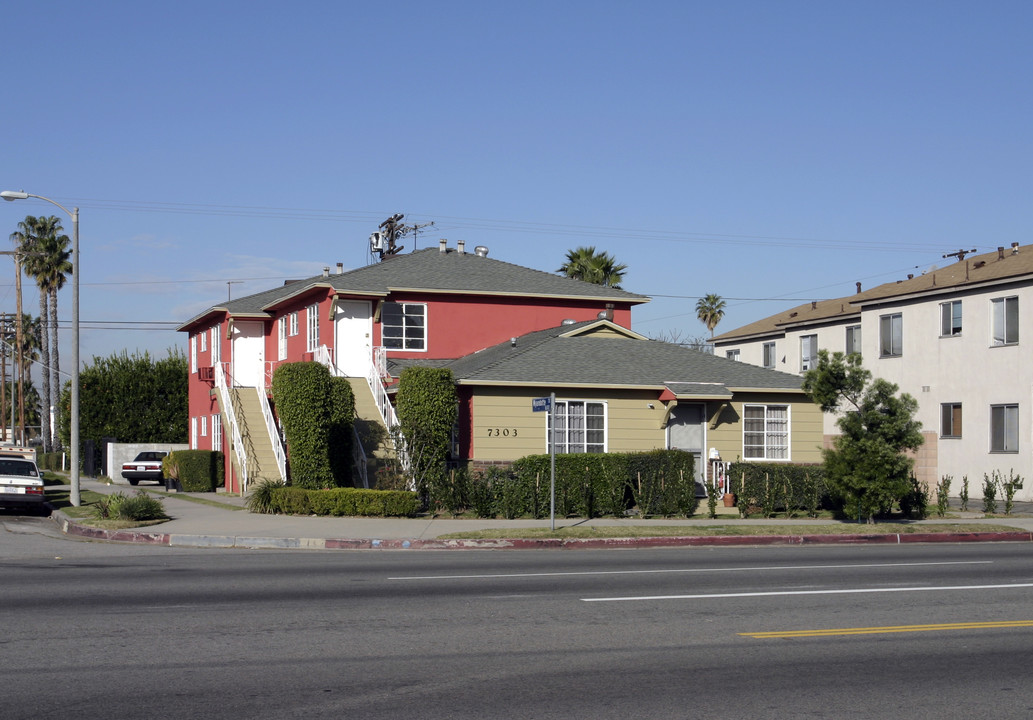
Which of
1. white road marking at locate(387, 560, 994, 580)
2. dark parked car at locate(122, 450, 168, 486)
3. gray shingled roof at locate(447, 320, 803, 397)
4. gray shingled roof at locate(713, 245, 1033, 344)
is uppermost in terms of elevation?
gray shingled roof at locate(713, 245, 1033, 344)

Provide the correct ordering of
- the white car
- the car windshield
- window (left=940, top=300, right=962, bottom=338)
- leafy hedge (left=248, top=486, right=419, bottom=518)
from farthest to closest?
window (left=940, top=300, right=962, bottom=338) < the car windshield < the white car < leafy hedge (left=248, top=486, right=419, bottom=518)

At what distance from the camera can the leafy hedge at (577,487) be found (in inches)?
913

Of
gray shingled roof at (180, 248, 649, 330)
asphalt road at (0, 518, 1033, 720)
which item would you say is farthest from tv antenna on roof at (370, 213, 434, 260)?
asphalt road at (0, 518, 1033, 720)

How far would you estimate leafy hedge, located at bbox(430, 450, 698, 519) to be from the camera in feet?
76.1

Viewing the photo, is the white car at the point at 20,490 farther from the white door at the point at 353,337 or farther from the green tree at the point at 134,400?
the green tree at the point at 134,400

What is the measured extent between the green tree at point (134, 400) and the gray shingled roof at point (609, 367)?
1096 inches

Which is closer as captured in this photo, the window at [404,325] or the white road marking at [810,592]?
the white road marking at [810,592]

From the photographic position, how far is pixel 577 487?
924 inches

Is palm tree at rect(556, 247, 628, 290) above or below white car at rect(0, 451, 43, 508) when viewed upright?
above

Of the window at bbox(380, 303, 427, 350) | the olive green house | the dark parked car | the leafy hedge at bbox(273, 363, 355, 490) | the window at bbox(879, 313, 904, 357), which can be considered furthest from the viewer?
the dark parked car

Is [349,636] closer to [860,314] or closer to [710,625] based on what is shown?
[710,625]

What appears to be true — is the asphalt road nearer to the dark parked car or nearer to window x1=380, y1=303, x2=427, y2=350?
window x1=380, y1=303, x2=427, y2=350

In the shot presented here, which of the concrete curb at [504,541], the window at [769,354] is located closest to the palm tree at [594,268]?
the window at [769,354]

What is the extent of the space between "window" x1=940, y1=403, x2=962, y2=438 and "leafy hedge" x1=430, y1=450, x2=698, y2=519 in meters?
14.2
